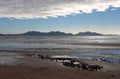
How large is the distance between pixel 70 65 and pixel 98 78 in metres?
12.5

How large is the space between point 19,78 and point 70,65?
46.1 ft

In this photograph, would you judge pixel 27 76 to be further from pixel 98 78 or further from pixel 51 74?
pixel 98 78

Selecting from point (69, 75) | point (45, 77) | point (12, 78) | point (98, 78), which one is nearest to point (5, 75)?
point (12, 78)

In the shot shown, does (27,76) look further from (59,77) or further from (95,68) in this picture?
(95,68)

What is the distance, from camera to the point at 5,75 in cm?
2481

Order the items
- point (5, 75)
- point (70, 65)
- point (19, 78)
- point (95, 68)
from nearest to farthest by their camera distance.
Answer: point (19, 78), point (5, 75), point (95, 68), point (70, 65)

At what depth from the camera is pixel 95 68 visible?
33438 millimetres

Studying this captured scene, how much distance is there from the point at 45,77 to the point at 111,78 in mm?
5668

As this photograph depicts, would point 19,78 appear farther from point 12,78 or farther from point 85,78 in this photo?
point 85,78

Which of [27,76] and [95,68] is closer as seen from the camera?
[27,76]

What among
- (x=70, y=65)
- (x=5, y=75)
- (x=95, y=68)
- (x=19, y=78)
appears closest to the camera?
(x=19, y=78)

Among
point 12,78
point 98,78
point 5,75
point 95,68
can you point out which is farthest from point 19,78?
point 95,68

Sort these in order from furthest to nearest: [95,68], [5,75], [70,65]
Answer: [70,65] < [95,68] < [5,75]

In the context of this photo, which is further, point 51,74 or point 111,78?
point 51,74
